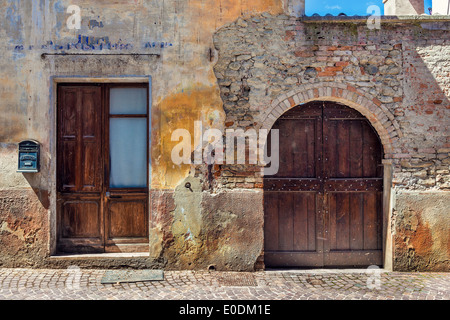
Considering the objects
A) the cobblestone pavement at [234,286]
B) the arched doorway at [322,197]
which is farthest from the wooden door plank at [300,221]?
the cobblestone pavement at [234,286]

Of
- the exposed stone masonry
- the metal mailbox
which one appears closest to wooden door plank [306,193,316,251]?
the exposed stone masonry

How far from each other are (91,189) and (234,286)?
8.50 feet

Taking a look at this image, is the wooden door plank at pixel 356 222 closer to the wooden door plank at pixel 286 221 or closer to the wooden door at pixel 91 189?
the wooden door plank at pixel 286 221

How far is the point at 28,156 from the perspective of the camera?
4.77 metres

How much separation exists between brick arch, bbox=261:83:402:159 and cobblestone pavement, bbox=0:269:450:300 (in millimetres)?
1888

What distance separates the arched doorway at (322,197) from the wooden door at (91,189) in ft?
6.87

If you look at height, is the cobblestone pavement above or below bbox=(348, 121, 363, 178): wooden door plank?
below

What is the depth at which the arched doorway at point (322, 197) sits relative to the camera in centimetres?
513

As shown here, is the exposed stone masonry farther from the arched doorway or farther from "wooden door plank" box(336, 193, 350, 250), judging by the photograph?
"wooden door plank" box(336, 193, 350, 250)

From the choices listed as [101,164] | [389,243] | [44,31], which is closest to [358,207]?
[389,243]

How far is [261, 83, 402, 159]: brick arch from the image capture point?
487 cm

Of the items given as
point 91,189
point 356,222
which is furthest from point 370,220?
point 91,189

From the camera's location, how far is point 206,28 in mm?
4914
